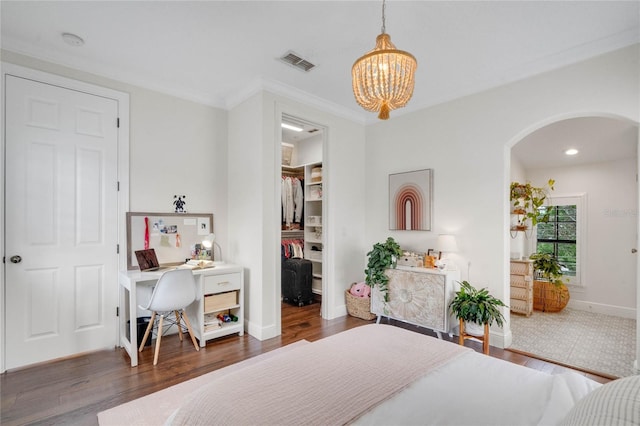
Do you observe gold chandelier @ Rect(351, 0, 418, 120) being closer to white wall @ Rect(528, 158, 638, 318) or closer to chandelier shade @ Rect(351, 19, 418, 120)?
chandelier shade @ Rect(351, 19, 418, 120)

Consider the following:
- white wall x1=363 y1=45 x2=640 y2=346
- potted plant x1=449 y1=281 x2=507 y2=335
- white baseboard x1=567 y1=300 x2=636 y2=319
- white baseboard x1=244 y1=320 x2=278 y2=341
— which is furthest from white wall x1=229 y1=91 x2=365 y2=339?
white baseboard x1=567 y1=300 x2=636 y2=319

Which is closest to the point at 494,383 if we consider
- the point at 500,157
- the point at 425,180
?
the point at 500,157

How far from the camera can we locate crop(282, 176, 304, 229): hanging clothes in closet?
511cm

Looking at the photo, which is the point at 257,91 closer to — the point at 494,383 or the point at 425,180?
the point at 425,180

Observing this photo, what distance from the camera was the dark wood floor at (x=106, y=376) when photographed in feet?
6.44

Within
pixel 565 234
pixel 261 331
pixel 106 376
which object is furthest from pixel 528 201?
pixel 106 376

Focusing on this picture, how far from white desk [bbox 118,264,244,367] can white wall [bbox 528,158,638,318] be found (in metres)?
4.67

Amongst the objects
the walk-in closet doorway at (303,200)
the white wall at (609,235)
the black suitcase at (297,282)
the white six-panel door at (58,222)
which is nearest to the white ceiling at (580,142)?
the white wall at (609,235)

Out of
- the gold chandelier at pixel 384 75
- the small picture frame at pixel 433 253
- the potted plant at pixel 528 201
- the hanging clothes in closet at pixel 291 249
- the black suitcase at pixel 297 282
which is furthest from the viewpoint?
the hanging clothes in closet at pixel 291 249

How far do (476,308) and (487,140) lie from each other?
1.66 metres

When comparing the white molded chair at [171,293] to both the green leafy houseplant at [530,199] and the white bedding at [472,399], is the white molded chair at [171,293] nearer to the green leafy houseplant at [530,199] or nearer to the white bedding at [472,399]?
the white bedding at [472,399]

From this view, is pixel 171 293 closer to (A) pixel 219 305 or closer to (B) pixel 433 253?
(A) pixel 219 305

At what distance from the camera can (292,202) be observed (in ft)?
17.0

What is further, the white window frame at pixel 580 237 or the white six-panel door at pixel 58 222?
the white window frame at pixel 580 237
